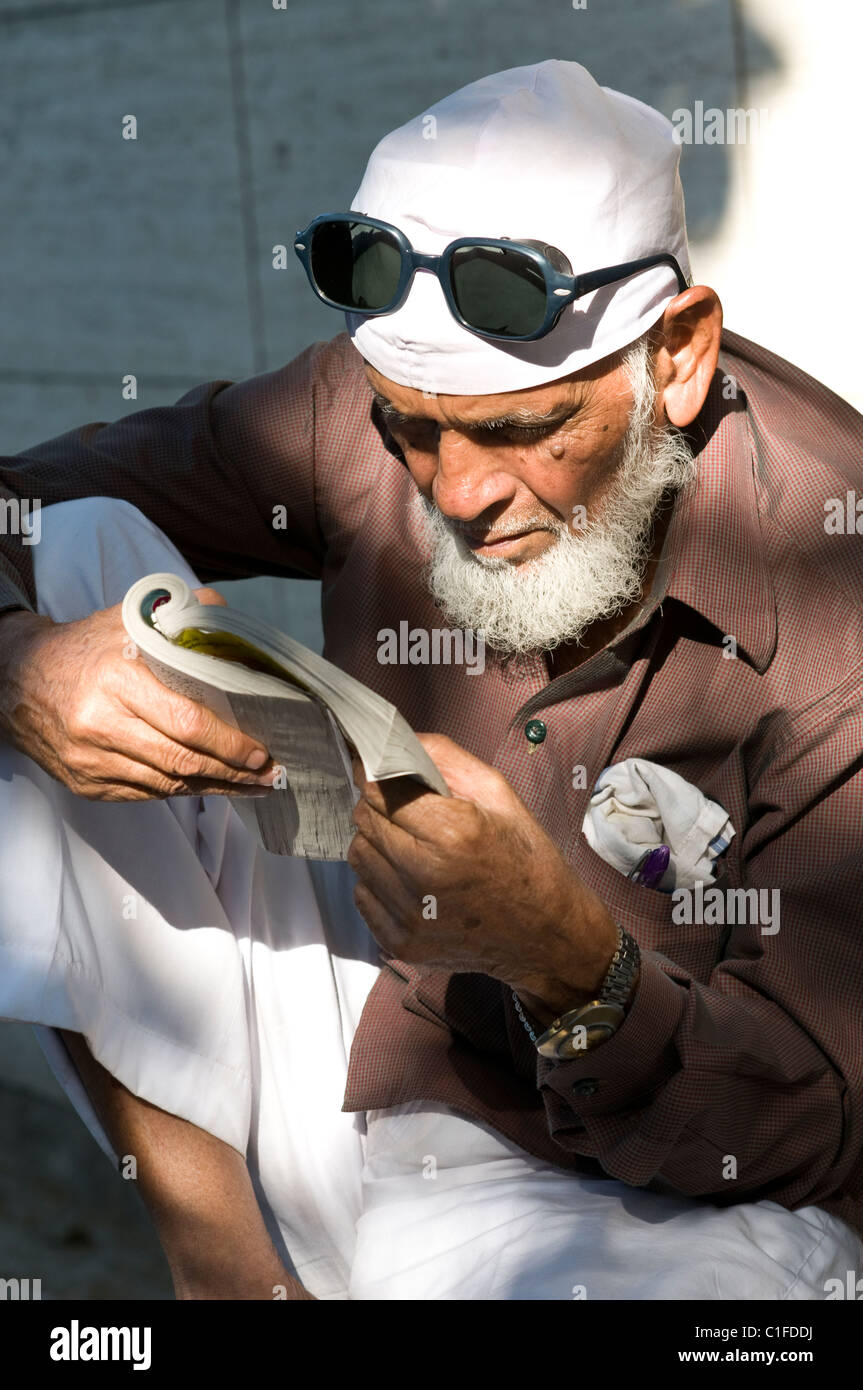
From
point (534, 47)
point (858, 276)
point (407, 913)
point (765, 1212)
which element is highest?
point (534, 47)

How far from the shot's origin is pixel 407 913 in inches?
77.4

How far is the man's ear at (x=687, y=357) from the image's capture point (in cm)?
239

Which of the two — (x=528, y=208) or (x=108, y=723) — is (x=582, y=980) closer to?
(x=108, y=723)

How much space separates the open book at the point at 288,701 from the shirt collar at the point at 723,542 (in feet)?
2.17

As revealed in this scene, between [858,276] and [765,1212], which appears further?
[858,276]

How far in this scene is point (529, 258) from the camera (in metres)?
2.24

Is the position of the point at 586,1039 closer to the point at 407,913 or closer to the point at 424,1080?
the point at 407,913

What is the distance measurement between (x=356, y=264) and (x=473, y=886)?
1043mm

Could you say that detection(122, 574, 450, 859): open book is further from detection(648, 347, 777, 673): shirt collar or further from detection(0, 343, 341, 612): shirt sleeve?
detection(0, 343, 341, 612): shirt sleeve

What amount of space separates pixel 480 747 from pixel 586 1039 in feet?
2.16
